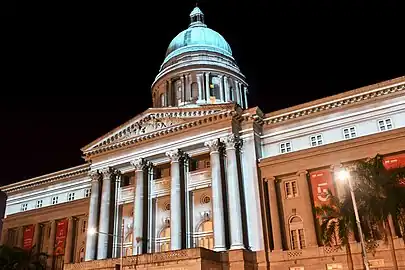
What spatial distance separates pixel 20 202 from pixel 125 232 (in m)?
23.3

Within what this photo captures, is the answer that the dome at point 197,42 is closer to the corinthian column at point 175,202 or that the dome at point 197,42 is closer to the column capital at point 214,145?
the corinthian column at point 175,202

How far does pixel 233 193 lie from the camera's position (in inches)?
1551

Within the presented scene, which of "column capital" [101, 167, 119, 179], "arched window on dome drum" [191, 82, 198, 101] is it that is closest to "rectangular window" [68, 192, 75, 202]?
"column capital" [101, 167, 119, 179]

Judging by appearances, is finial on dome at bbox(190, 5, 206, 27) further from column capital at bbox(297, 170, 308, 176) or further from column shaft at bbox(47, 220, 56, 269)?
column capital at bbox(297, 170, 308, 176)

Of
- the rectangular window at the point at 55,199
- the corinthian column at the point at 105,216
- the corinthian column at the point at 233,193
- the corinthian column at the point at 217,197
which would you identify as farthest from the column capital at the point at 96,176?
the corinthian column at the point at 233,193

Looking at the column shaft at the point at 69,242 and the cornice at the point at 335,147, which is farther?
the column shaft at the point at 69,242

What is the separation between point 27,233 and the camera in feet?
188

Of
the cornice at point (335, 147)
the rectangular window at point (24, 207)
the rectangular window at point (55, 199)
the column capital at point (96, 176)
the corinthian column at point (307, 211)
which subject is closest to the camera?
the cornice at point (335, 147)

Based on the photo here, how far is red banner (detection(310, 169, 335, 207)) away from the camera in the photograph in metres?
38.3

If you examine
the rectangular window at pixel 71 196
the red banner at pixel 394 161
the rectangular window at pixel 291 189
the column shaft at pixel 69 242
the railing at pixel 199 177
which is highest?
the rectangular window at pixel 71 196

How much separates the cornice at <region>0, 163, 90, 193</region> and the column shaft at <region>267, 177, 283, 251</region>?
26.2 meters

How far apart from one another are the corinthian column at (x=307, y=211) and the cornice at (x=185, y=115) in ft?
30.0

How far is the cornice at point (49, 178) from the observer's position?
184 feet

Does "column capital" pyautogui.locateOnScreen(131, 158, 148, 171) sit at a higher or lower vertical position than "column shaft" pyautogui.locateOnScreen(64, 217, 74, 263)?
higher
